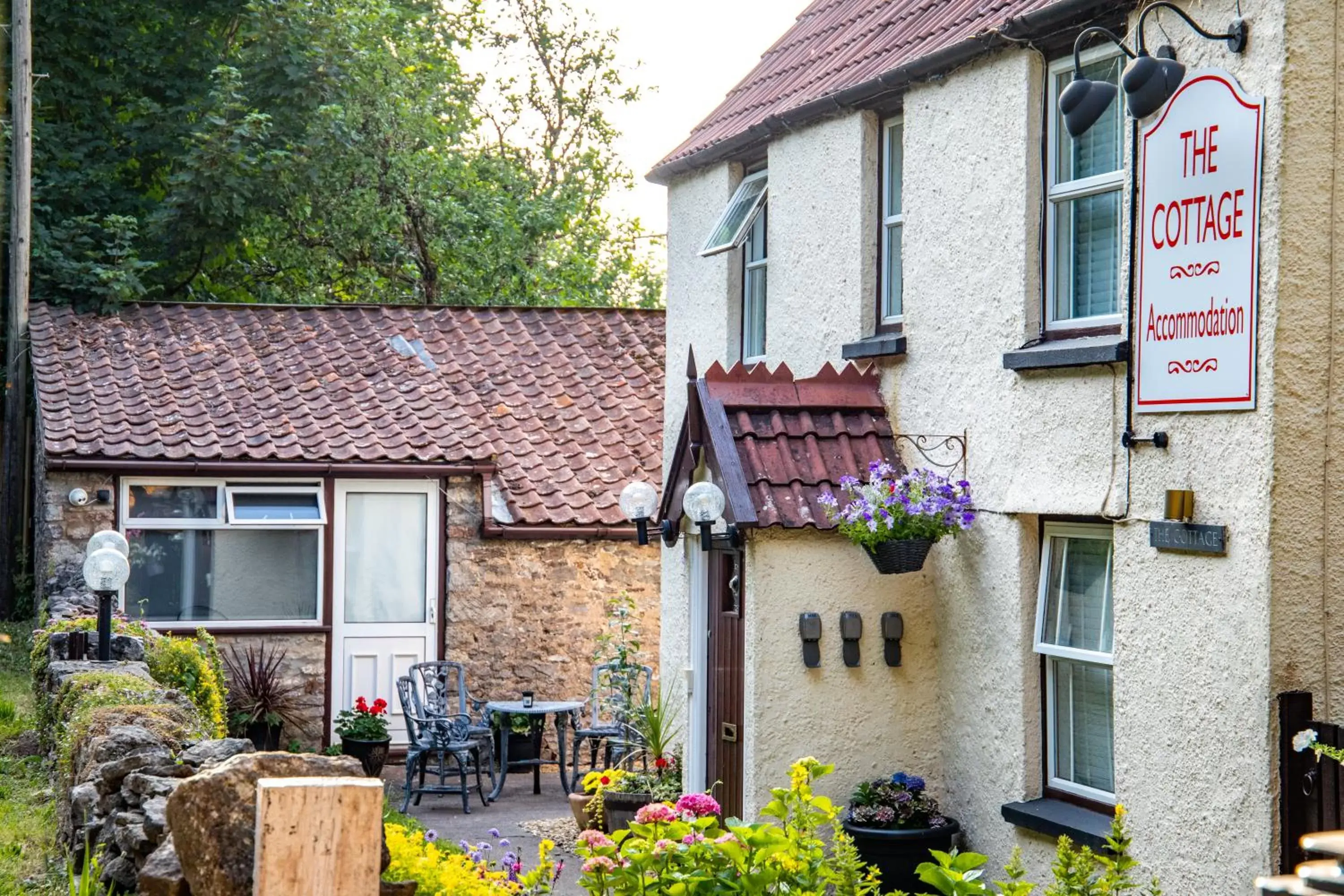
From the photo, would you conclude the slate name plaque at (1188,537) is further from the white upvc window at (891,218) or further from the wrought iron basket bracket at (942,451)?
the white upvc window at (891,218)

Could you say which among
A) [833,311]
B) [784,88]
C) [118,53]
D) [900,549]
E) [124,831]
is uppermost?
[118,53]

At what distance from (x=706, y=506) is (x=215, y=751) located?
3.11 m

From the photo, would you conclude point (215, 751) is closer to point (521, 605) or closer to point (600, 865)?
point (600, 865)

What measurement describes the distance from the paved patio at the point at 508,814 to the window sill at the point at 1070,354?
4.53m

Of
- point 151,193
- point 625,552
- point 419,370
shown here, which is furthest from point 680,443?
point 151,193

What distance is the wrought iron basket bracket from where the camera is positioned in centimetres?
818

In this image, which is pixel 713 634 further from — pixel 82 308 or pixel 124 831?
pixel 82 308

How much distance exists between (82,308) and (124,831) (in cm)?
1270

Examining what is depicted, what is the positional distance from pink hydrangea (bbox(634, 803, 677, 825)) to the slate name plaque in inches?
102

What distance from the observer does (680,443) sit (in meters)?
9.74

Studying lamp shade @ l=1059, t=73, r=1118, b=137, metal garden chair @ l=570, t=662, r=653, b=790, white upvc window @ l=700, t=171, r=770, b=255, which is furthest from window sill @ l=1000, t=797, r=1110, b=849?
metal garden chair @ l=570, t=662, r=653, b=790

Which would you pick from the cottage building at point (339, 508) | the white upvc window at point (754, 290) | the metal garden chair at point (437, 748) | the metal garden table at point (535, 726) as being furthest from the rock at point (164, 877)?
the cottage building at point (339, 508)

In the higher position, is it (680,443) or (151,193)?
(151,193)

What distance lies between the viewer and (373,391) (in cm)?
1583
